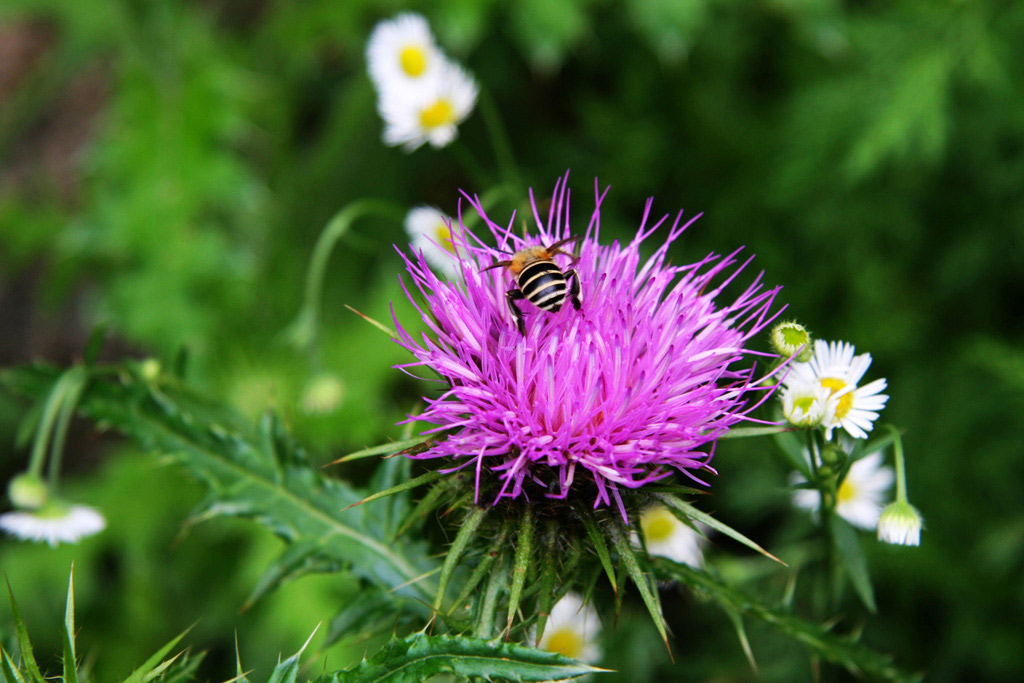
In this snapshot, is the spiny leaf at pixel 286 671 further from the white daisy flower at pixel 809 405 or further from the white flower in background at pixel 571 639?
the white flower in background at pixel 571 639

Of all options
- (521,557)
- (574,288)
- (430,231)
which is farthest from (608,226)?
(521,557)

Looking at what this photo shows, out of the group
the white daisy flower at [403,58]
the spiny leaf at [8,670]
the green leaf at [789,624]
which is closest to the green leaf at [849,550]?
the green leaf at [789,624]

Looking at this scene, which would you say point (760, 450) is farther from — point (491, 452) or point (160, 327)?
point (160, 327)

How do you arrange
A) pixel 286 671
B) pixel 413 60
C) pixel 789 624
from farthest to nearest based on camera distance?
pixel 413 60 → pixel 789 624 → pixel 286 671

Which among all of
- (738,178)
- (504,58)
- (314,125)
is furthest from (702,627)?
(314,125)

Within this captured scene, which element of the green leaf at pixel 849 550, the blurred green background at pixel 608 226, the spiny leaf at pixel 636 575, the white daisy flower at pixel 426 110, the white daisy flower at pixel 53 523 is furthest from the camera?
the blurred green background at pixel 608 226

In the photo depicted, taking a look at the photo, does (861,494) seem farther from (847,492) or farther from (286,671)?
(286,671)

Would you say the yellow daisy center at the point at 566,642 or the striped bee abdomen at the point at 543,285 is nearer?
the striped bee abdomen at the point at 543,285
